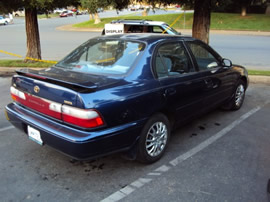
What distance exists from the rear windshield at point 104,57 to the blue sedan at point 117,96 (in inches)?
0.5

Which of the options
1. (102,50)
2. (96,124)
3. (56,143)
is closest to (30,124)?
(56,143)

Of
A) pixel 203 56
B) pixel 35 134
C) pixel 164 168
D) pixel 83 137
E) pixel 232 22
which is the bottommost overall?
pixel 164 168

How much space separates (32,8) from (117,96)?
273 inches

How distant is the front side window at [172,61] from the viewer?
134 inches

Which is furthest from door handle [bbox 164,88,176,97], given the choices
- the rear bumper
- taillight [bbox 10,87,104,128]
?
taillight [bbox 10,87,104,128]

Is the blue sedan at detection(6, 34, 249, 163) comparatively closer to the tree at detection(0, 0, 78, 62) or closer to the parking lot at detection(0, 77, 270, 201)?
the parking lot at detection(0, 77, 270, 201)

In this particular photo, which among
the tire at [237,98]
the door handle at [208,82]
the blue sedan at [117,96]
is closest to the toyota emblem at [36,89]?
the blue sedan at [117,96]

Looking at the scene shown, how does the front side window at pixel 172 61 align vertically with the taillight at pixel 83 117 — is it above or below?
above

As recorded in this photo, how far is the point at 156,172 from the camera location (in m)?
3.20

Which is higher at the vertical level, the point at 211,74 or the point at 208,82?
the point at 211,74

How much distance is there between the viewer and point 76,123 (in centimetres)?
270

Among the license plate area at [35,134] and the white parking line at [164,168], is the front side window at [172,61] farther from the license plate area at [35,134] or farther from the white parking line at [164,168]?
the license plate area at [35,134]

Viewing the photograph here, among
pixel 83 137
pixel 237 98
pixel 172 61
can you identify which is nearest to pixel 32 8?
pixel 172 61

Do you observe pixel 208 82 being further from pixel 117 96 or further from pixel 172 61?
pixel 117 96
